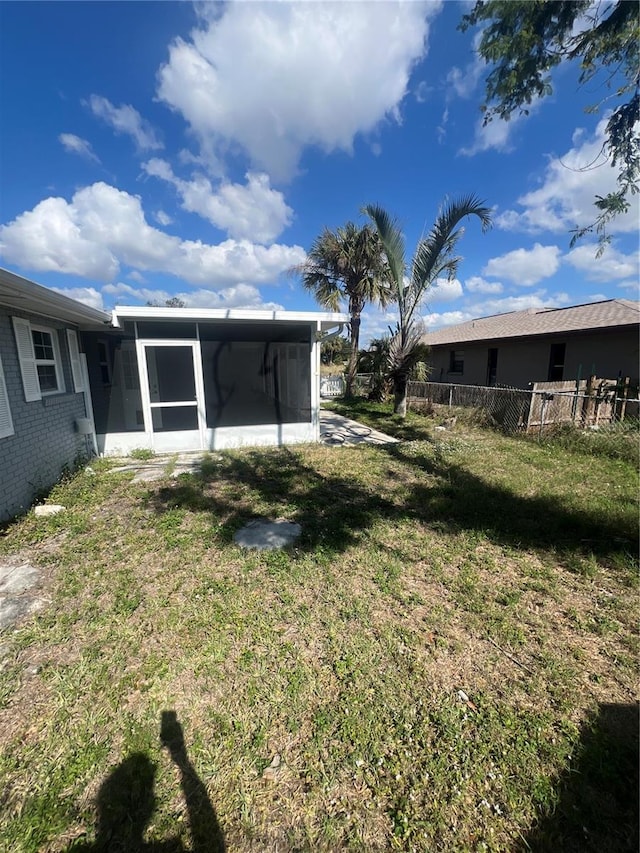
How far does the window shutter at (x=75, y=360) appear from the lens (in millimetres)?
6215

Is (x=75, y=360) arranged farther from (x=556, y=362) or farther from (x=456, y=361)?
(x=456, y=361)

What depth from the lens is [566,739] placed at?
1764 mm

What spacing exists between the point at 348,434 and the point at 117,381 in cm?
578

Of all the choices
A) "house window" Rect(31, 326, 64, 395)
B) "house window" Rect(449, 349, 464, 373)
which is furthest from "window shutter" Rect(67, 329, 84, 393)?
"house window" Rect(449, 349, 464, 373)

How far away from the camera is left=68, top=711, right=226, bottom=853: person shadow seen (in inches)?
53.7

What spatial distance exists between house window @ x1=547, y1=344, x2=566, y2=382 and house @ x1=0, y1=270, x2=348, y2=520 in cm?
899

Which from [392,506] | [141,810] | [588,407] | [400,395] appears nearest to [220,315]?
[392,506]

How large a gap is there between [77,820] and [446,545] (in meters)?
3.19

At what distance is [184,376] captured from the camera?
974 centimetres

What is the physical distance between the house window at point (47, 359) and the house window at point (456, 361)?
1538 cm

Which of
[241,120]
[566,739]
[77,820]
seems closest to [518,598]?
[566,739]

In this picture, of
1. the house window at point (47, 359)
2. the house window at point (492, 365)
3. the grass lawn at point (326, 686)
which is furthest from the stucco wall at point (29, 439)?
the house window at point (492, 365)

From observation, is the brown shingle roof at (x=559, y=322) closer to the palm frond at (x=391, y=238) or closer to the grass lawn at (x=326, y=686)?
the palm frond at (x=391, y=238)

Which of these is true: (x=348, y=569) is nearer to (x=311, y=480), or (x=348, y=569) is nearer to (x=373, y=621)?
(x=373, y=621)
